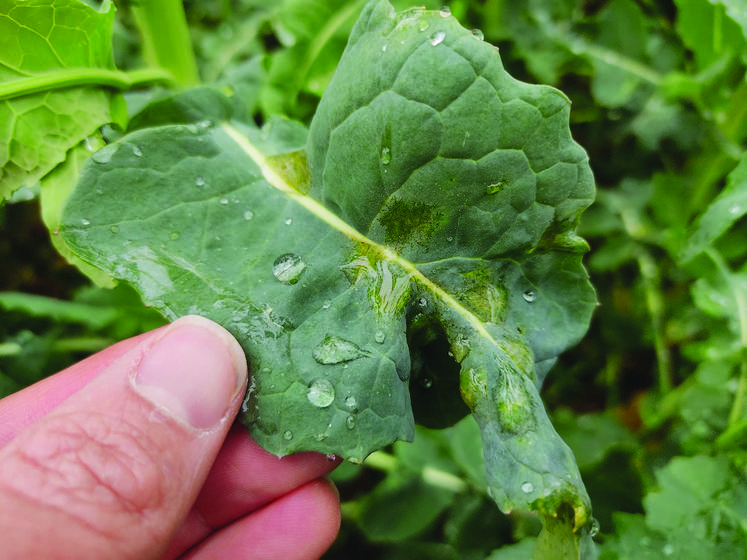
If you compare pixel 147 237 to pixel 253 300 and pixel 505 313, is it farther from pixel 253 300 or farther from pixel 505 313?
pixel 505 313

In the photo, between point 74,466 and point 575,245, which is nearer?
point 74,466

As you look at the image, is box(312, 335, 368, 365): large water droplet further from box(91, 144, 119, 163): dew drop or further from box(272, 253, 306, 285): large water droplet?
box(91, 144, 119, 163): dew drop

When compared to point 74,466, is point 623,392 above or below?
below

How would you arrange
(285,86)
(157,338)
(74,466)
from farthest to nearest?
(285,86)
(157,338)
(74,466)

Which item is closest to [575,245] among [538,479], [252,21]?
[538,479]

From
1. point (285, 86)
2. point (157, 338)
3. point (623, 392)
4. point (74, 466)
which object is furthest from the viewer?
point (623, 392)

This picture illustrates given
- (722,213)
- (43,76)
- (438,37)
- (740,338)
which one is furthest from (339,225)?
(740,338)

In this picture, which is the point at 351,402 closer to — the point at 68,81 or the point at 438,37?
the point at 438,37
